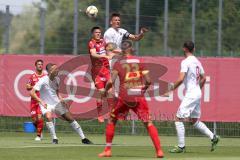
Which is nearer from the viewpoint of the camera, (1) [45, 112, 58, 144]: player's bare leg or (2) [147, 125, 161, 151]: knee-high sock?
(2) [147, 125, 161, 151]: knee-high sock

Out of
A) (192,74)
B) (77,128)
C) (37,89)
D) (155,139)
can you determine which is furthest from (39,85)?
(155,139)

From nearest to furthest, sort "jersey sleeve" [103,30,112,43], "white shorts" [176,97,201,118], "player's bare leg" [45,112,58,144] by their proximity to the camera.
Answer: "white shorts" [176,97,201,118] → "jersey sleeve" [103,30,112,43] → "player's bare leg" [45,112,58,144]

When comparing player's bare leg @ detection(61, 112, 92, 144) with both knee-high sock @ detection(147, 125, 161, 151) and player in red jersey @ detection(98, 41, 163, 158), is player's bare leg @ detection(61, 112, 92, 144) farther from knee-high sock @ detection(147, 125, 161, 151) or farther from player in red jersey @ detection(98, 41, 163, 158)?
knee-high sock @ detection(147, 125, 161, 151)

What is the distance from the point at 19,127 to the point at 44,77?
20.2ft

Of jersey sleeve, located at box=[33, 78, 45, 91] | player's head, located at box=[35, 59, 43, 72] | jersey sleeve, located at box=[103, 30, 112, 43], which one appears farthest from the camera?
player's head, located at box=[35, 59, 43, 72]

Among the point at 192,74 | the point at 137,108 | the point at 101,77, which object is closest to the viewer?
the point at 137,108

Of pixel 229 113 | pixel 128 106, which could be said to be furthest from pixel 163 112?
pixel 128 106

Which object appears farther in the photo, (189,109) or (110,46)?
(110,46)

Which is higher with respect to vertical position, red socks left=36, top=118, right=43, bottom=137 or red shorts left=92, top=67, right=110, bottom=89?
red shorts left=92, top=67, right=110, bottom=89

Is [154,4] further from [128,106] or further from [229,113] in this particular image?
[128,106]

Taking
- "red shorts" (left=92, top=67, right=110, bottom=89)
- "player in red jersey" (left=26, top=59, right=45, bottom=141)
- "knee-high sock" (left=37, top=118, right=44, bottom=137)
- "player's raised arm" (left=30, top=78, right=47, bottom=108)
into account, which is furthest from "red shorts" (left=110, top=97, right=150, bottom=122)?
"player in red jersey" (left=26, top=59, right=45, bottom=141)

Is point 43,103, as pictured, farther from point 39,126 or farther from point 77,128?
point 39,126

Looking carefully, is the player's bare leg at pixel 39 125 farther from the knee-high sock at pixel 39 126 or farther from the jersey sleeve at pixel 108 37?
the jersey sleeve at pixel 108 37

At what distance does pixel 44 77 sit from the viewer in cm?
2472
